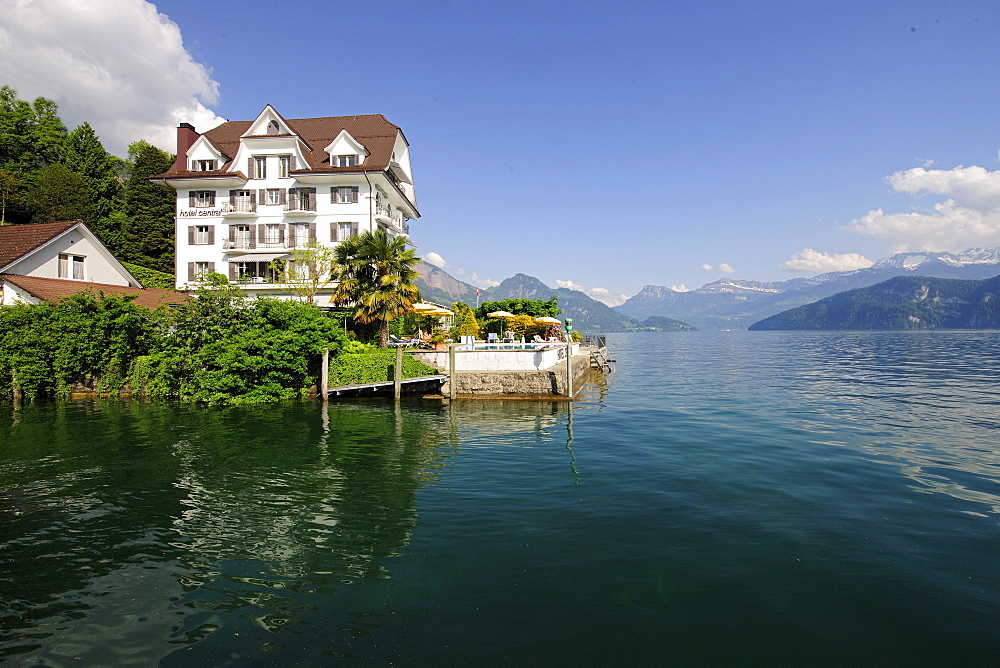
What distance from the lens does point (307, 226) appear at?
43312mm

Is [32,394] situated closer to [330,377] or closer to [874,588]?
[330,377]

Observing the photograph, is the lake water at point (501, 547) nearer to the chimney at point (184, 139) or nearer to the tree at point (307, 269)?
the tree at point (307, 269)

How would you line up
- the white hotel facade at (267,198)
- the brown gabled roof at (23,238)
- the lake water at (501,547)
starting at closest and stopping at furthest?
1. the lake water at (501,547)
2. the brown gabled roof at (23,238)
3. the white hotel facade at (267,198)

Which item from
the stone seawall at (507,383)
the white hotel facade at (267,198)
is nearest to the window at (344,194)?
the white hotel facade at (267,198)

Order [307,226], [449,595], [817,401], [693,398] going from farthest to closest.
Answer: [307,226], [693,398], [817,401], [449,595]

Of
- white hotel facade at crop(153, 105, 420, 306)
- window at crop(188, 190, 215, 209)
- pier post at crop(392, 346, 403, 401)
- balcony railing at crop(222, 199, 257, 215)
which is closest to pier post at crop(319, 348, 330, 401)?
pier post at crop(392, 346, 403, 401)

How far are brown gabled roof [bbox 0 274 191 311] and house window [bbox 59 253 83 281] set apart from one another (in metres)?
0.87

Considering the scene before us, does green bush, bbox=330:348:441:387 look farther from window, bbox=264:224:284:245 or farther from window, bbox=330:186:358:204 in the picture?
window, bbox=264:224:284:245

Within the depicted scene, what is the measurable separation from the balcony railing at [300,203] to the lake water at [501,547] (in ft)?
86.0

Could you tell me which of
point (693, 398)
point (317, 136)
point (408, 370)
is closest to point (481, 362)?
point (408, 370)

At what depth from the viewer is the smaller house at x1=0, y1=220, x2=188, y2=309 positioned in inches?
1259

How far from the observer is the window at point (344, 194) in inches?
1678

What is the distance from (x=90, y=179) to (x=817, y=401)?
6970 cm

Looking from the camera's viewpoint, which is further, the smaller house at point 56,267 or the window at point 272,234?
the window at point 272,234
